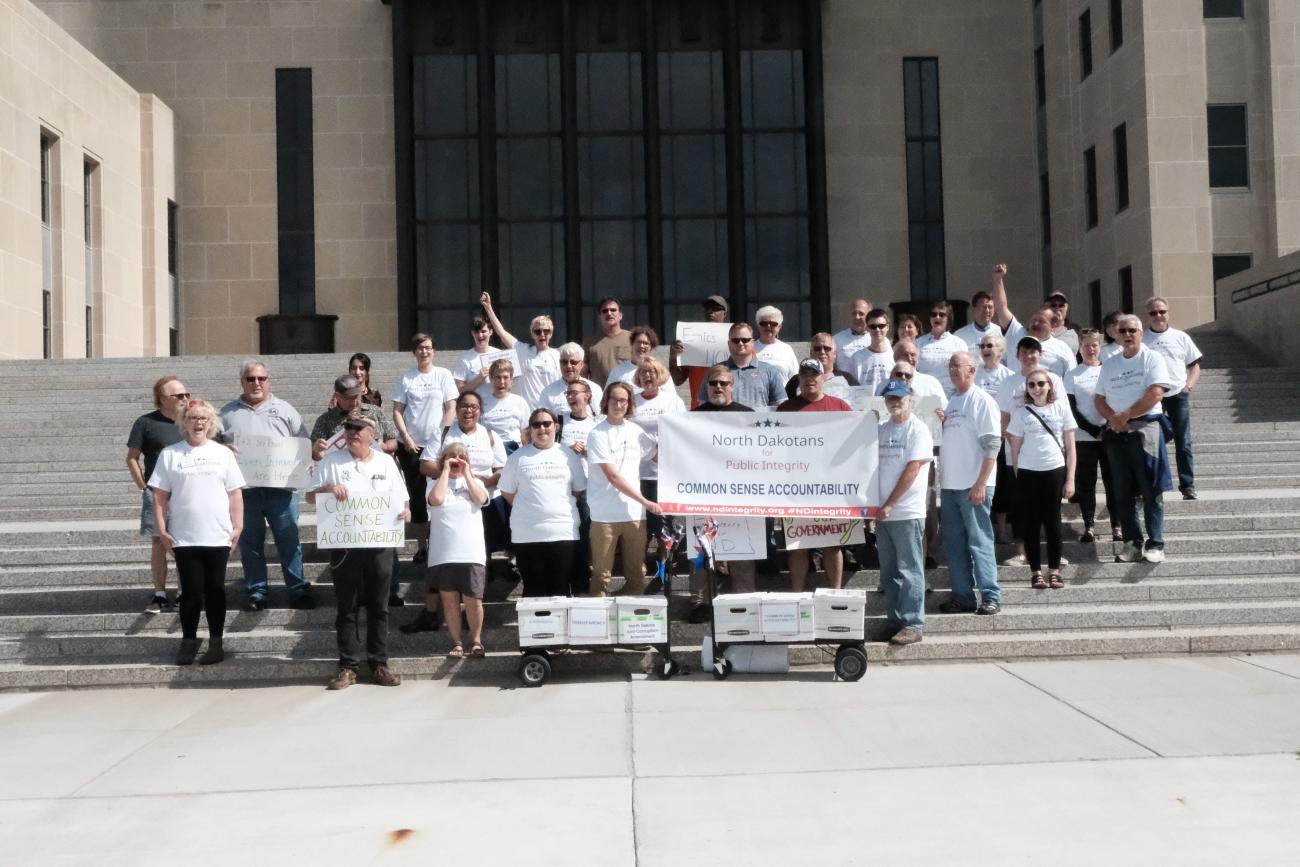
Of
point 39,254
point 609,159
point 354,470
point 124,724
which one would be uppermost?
point 609,159

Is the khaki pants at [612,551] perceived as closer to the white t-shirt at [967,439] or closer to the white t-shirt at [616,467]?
the white t-shirt at [616,467]

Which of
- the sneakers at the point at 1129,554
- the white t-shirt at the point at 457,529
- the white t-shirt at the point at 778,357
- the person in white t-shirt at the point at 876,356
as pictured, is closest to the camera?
the white t-shirt at the point at 457,529

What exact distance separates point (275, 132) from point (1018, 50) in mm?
17896

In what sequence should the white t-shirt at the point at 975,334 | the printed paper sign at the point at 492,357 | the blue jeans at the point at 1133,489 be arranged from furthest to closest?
the white t-shirt at the point at 975,334, the printed paper sign at the point at 492,357, the blue jeans at the point at 1133,489

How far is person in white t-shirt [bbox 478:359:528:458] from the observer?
12047mm

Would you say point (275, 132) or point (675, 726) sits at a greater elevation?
point (275, 132)

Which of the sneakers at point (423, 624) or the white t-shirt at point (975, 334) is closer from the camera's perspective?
the sneakers at point (423, 624)

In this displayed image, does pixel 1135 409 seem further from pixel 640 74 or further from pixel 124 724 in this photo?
pixel 640 74

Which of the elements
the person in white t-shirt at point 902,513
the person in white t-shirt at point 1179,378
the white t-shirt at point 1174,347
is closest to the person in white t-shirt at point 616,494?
the person in white t-shirt at point 902,513

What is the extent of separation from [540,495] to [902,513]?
276 centimetres

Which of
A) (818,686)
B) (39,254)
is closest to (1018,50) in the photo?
(39,254)

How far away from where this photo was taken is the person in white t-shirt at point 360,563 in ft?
34.0

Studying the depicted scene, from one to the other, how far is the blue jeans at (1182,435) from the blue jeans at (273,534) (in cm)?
822

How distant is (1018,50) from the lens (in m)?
34.2
